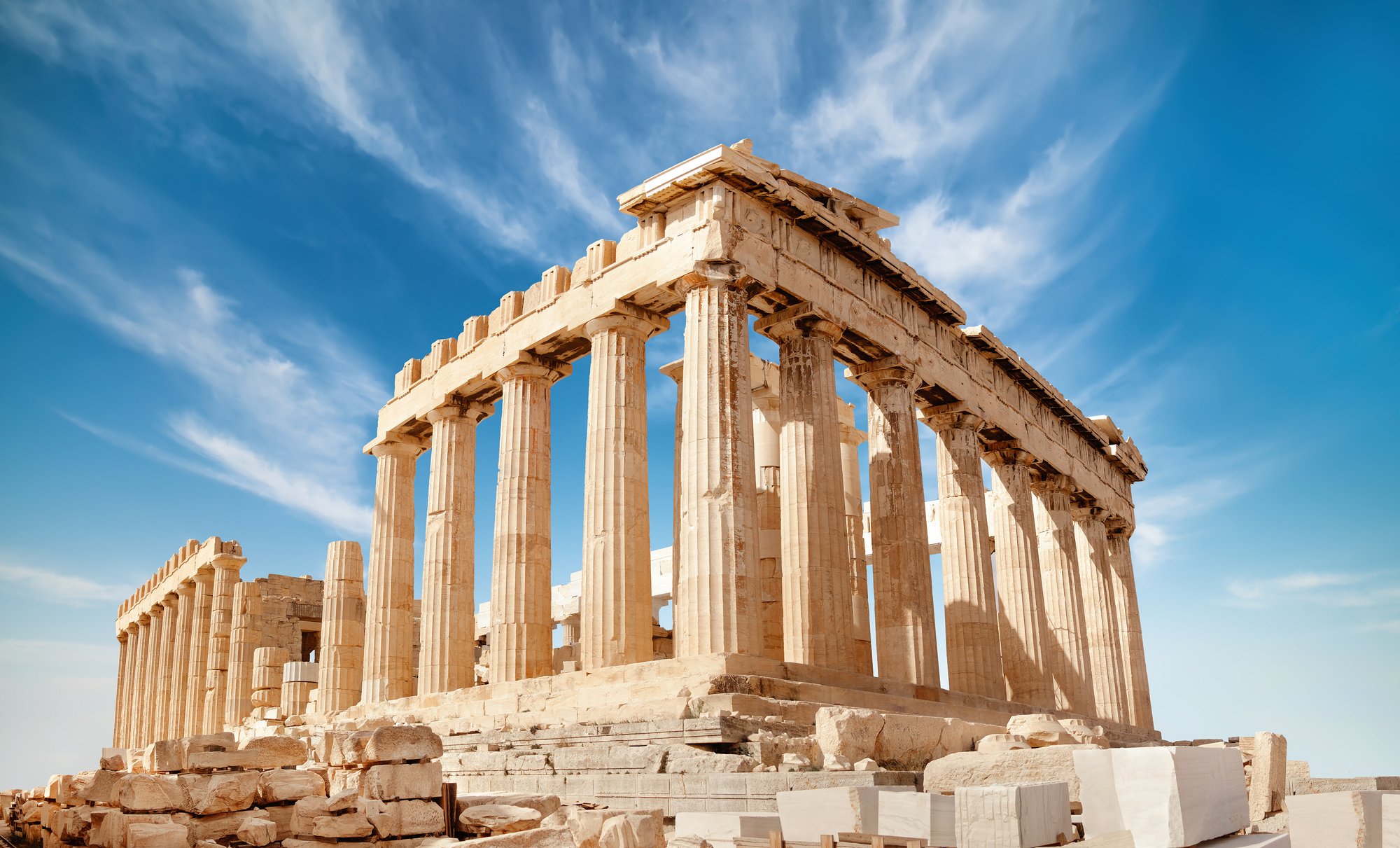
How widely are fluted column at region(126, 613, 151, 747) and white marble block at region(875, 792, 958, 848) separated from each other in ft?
145

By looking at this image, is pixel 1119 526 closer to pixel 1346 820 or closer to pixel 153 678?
pixel 1346 820

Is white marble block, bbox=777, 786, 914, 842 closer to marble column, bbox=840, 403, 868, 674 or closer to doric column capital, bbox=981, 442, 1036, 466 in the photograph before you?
marble column, bbox=840, 403, 868, 674

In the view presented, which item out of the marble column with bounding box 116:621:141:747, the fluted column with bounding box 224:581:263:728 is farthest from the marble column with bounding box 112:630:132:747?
the fluted column with bounding box 224:581:263:728

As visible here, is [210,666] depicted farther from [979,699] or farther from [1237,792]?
[1237,792]

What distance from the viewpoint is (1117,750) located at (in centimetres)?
848

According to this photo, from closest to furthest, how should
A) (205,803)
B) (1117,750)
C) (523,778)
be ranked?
1. (1117,750)
2. (205,803)
3. (523,778)

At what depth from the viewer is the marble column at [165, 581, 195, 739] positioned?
42.7 meters

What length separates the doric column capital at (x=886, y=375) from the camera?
25.1 metres

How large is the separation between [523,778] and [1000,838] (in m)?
9.24

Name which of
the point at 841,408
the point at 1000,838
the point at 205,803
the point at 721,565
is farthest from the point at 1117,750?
the point at 841,408

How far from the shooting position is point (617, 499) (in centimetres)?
2164

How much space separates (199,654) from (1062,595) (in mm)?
29737

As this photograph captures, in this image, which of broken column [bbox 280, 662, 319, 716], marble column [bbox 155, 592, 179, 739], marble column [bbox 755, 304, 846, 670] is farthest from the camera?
marble column [bbox 155, 592, 179, 739]

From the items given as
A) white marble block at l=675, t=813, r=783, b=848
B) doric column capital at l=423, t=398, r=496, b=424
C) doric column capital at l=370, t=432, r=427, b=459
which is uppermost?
doric column capital at l=423, t=398, r=496, b=424
